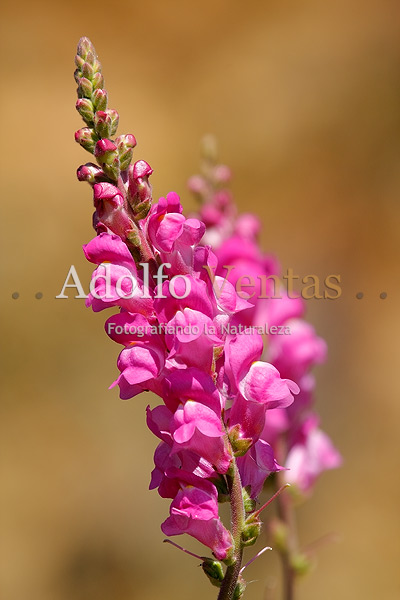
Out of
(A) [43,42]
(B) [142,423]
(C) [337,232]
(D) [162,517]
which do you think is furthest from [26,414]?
(A) [43,42]

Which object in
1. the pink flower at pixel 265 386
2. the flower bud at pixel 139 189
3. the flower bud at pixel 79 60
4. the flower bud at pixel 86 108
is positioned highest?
the flower bud at pixel 79 60

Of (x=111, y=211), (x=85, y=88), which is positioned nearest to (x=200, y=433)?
(x=111, y=211)

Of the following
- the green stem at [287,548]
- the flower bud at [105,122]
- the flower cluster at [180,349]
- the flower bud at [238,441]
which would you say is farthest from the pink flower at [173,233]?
the green stem at [287,548]

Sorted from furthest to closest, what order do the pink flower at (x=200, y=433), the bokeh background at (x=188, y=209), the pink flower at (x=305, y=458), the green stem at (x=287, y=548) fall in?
1. the bokeh background at (x=188, y=209)
2. the pink flower at (x=305, y=458)
3. the green stem at (x=287, y=548)
4. the pink flower at (x=200, y=433)

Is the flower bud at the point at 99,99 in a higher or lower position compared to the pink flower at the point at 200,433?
higher

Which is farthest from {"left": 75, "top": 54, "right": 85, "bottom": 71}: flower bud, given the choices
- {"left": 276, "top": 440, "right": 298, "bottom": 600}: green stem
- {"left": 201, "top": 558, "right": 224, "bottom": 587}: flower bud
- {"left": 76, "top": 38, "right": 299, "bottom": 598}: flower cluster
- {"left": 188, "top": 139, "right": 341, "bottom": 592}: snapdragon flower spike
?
{"left": 276, "top": 440, "right": 298, "bottom": 600}: green stem

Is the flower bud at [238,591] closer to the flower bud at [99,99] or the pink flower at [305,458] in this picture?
the flower bud at [99,99]

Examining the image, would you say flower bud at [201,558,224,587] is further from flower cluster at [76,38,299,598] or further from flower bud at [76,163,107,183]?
flower bud at [76,163,107,183]
